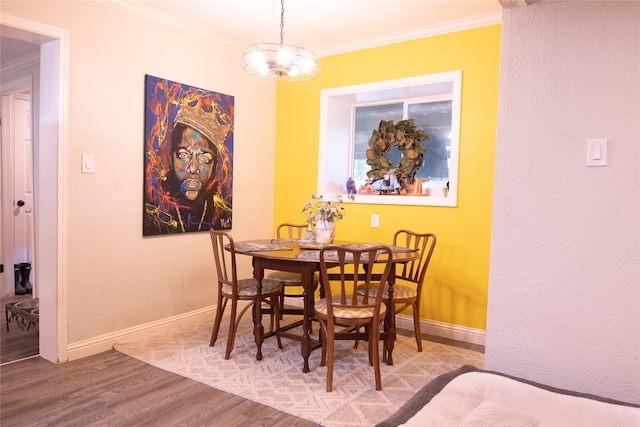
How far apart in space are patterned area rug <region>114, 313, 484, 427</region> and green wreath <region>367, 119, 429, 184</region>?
148cm

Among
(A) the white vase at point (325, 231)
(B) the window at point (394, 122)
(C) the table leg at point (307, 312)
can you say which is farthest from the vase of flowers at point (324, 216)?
(C) the table leg at point (307, 312)

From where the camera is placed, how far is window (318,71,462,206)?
366cm

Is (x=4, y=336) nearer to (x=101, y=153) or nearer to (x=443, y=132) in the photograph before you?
(x=101, y=153)

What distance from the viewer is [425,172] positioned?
398cm

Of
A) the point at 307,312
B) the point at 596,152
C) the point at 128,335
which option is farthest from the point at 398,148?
the point at 128,335

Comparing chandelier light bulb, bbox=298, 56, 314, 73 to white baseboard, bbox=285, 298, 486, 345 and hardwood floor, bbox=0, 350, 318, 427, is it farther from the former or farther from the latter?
white baseboard, bbox=285, 298, 486, 345

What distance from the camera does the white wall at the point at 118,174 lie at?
294 centimetres

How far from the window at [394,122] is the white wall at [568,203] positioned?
5.18 feet

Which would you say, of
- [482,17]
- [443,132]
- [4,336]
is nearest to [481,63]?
[482,17]

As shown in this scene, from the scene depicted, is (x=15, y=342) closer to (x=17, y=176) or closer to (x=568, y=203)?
(x=17, y=176)

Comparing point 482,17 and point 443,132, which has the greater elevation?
point 482,17

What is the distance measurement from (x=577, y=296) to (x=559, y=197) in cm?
43

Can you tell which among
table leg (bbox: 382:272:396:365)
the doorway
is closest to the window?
table leg (bbox: 382:272:396:365)

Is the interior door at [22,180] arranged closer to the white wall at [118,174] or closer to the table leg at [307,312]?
the white wall at [118,174]
